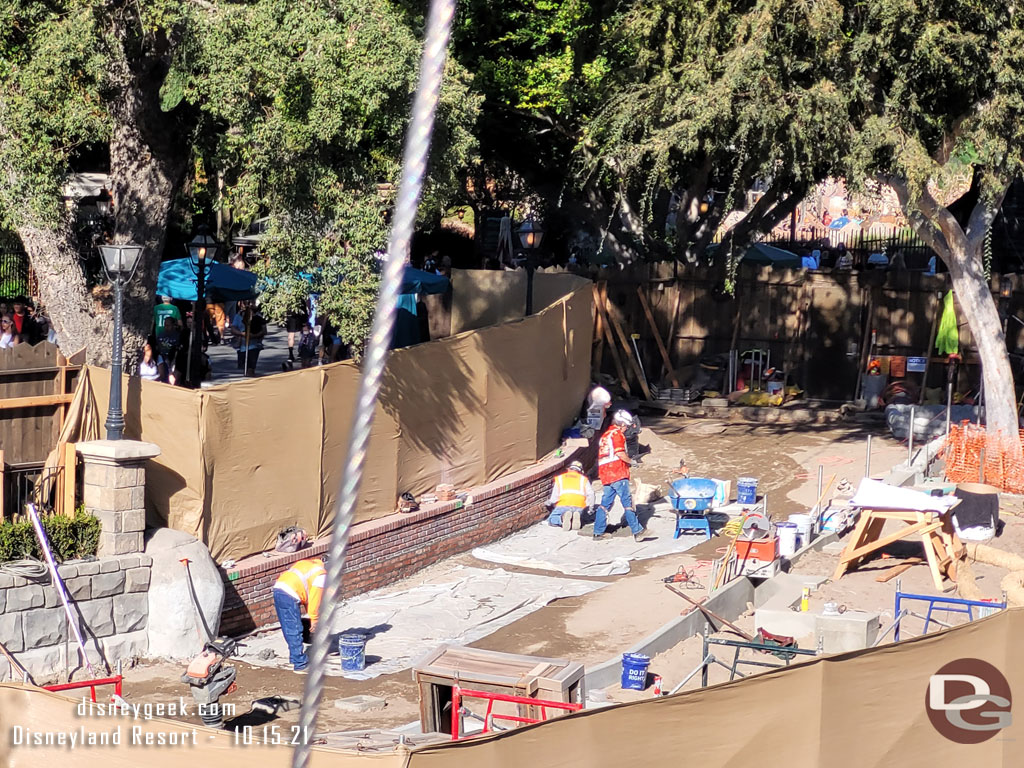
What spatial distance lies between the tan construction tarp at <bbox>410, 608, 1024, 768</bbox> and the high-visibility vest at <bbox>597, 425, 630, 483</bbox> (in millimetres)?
9893

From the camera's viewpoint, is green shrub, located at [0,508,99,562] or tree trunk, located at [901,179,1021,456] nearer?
green shrub, located at [0,508,99,562]

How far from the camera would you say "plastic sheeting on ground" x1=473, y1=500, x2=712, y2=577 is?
16578 millimetres

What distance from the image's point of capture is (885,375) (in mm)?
25516

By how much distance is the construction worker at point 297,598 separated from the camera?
488 inches

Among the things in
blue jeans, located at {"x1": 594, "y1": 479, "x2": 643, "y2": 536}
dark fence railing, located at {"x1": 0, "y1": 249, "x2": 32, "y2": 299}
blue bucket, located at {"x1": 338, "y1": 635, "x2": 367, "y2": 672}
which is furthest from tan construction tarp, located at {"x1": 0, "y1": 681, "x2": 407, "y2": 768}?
dark fence railing, located at {"x1": 0, "y1": 249, "x2": 32, "y2": 299}

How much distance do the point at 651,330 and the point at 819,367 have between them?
3.61m

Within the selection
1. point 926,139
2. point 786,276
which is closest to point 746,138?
point 926,139

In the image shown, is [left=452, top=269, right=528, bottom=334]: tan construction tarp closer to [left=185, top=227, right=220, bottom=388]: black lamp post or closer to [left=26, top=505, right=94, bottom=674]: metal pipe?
[left=185, top=227, right=220, bottom=388]: black lamp post

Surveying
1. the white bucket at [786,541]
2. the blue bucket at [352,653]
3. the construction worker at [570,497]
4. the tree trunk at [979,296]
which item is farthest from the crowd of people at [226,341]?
Result: the tree trunk at [979,296]

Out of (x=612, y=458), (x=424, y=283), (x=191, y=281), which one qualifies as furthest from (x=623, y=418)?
(x=191, y=281)

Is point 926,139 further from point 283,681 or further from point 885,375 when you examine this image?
point 283,681

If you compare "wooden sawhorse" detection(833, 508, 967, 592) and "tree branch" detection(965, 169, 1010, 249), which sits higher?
"tree branch" detection(965, 169, 1010, 249)

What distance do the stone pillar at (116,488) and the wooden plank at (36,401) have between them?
0.67 metres

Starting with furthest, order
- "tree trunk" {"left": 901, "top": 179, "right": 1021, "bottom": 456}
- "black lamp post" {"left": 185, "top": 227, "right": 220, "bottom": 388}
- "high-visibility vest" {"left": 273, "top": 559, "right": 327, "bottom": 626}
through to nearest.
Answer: "black lamp post" {"left": 185, "top": 227, "right": 220, "bottom": 388} → "tree trunk" {"left": 901, "top": 179, "right": 1021, "bottom": 456} → "high-visibility vest" {"left": 273, "top": 559, "right": 327, "bottom": 626}
